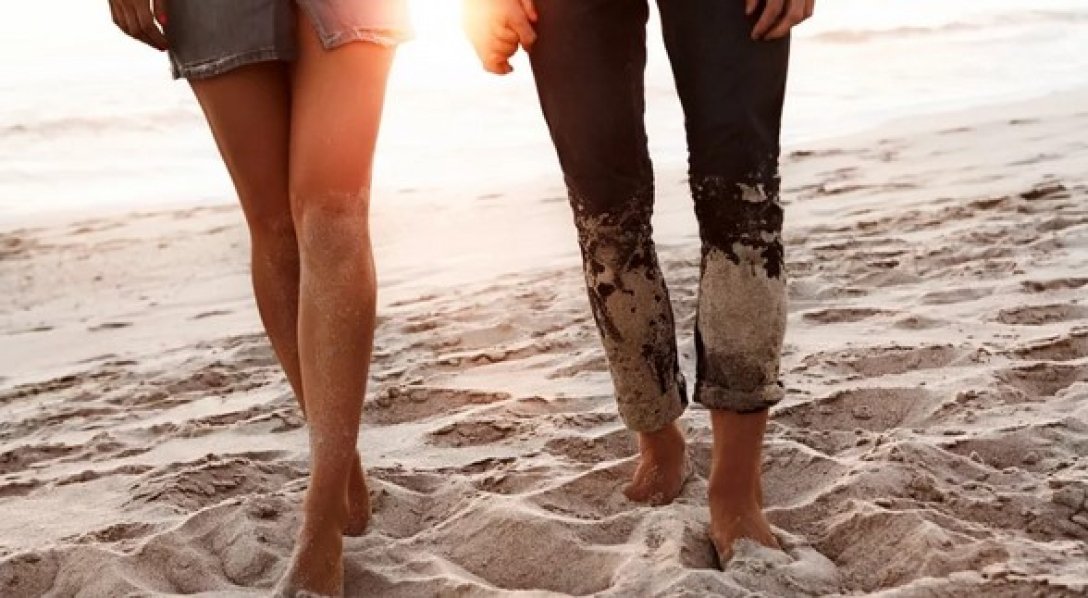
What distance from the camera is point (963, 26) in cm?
2106

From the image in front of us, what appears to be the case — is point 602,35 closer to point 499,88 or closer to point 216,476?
point 216,476

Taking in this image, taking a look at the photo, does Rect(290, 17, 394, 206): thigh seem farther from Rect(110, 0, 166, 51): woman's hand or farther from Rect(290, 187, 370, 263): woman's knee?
Rect(110, 0, 166, 51): woman's hand

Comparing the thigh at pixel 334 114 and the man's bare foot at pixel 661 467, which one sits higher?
the thigh at pixel 334 114

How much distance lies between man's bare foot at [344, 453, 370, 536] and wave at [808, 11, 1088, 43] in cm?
1832

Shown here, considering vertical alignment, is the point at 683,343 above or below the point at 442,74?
below

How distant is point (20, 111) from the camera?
15.6m

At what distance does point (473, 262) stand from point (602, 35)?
4.22 m

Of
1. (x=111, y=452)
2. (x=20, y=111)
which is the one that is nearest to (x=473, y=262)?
(x=111, y=452)

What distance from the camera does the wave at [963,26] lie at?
2022cm

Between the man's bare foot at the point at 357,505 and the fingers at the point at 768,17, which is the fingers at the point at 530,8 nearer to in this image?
the fingers at the point at 768,17

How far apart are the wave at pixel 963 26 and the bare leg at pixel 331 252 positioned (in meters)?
18.6

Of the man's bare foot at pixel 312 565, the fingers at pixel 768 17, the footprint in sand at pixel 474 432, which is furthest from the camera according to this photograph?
the footprint in sand at pixel 474 432

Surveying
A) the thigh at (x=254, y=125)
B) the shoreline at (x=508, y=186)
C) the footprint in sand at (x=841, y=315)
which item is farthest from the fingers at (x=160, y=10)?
the shoreline at (x=508, y=186)

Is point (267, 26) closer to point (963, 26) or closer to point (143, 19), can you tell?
point (143, 19)
